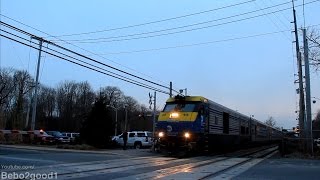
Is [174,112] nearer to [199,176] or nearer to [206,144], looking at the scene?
[206,144]

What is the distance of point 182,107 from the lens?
3141cm

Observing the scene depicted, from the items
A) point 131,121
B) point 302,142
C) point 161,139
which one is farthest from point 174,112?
point 131,121

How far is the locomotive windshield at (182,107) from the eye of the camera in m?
30.8

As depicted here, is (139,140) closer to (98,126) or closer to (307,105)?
(98,126)

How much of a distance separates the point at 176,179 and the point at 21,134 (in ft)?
120

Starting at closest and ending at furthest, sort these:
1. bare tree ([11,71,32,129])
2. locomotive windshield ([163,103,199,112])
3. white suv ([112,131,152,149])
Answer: locomotive windshield ([163,103,199,112]) → white suv ([112,131,152,149]) → bare tree ([11,71,32,129])

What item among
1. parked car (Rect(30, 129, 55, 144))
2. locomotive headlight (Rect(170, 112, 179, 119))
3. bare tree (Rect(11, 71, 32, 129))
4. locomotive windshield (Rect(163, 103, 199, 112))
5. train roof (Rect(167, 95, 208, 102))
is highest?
bare tree (Rect(11, 71, 32, 129))

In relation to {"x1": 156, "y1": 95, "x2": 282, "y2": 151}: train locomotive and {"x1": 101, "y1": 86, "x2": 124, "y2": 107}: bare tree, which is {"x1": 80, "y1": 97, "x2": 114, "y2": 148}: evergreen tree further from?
{"x1": 101, "y1": 86, "x2": 124, "y2": 107}: bare tree

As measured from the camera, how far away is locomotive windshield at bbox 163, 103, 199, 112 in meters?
30.8

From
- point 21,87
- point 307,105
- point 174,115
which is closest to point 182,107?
point 174,115

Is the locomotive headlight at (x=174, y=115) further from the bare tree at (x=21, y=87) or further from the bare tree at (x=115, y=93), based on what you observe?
the bare tree at (x=115, y=93)

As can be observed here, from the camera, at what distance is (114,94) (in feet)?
445

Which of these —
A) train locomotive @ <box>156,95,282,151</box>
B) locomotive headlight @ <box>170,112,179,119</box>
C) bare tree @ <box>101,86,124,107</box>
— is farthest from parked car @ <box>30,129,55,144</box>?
bare tree @ <box>101,86,124,107</box>

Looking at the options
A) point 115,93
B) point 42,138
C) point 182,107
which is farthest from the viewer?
point 115,93
